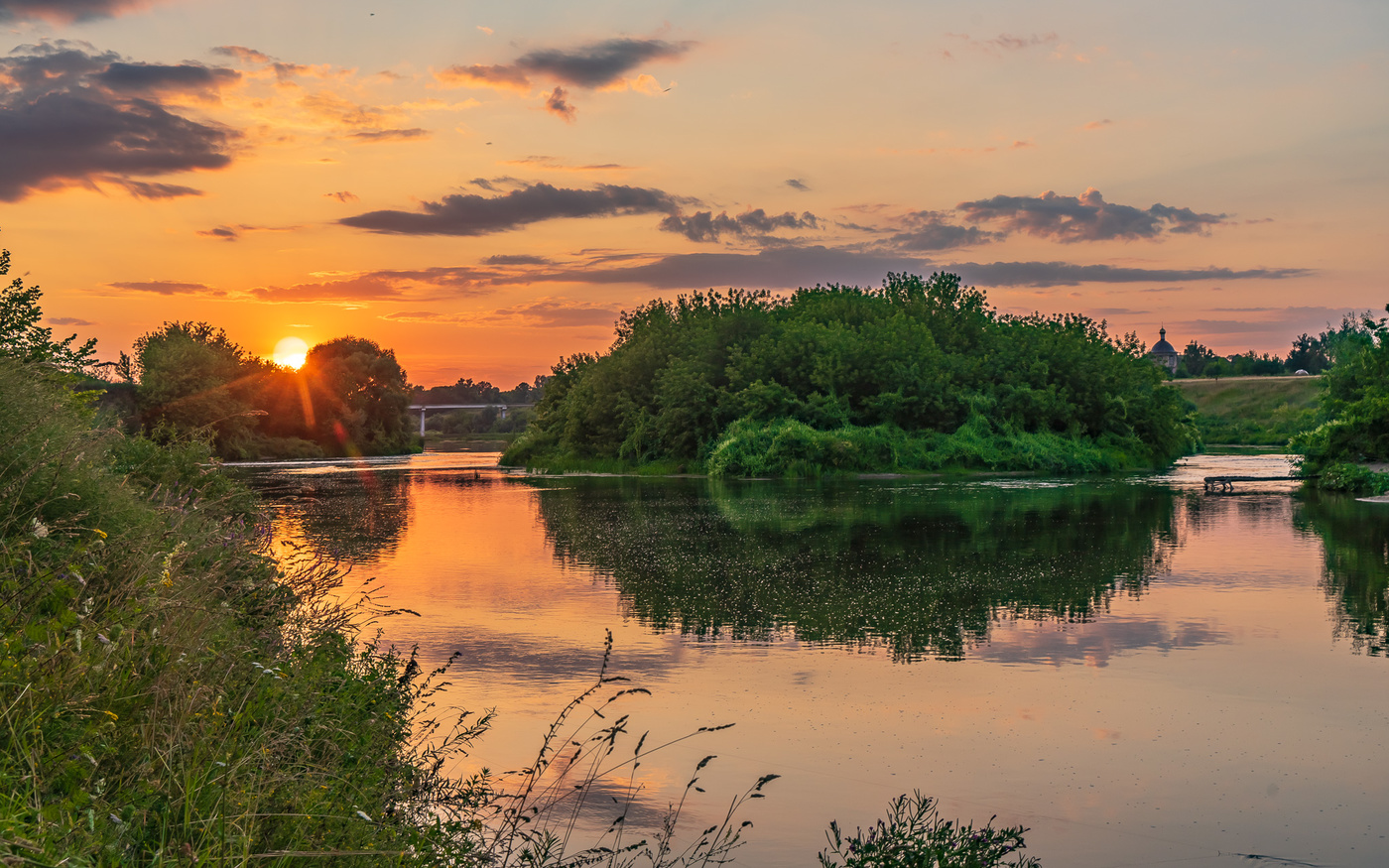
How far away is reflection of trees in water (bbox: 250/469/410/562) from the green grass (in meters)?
87.2

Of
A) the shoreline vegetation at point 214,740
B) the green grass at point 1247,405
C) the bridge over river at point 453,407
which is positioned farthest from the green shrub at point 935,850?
the bridge over river at point 453,407

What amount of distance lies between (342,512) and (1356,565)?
26.9 meters

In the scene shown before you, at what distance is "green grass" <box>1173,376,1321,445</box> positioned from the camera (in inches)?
4496

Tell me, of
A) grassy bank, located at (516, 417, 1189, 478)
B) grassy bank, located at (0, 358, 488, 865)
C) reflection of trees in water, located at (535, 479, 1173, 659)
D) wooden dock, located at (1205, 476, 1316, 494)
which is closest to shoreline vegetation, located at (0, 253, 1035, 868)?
grassy bank, located at (0, 358, 488, 865)

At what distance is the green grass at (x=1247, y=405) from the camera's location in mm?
114188

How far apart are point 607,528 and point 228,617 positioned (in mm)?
20866

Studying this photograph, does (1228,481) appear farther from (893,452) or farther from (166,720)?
(166,720)

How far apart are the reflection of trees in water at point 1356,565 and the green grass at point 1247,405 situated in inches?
3236

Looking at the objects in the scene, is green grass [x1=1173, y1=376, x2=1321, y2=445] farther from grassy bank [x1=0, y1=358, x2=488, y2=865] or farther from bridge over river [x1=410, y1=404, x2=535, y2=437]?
grassy bank [x1=0, y1=358, x2=488, y2=865]

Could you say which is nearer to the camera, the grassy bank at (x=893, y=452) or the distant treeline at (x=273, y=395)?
the grassy bank at (x=893, y=452)

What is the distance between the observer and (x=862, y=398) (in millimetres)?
62406

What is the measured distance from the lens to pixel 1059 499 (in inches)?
1487

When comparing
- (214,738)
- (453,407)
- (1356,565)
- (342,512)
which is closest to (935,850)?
(214,738)

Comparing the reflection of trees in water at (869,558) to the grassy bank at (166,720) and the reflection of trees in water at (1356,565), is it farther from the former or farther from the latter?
the grassy bank at (166,720)
